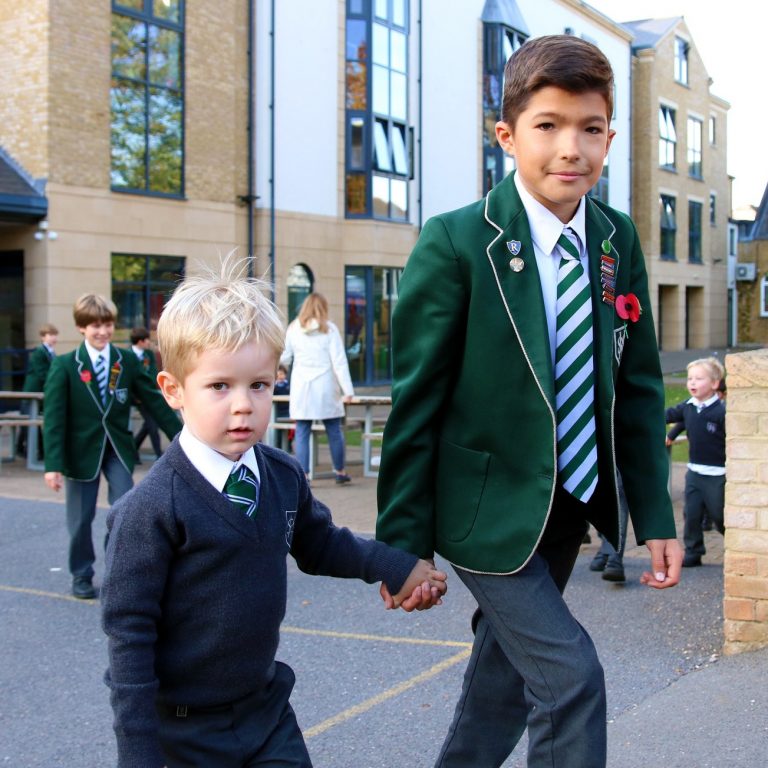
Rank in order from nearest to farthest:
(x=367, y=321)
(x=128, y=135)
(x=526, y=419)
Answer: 1. (x=526, y=419)
2. (x=128, y=135)
3. (x=367, y=321)

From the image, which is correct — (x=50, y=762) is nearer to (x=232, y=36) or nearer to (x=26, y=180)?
(x=26, y=180)

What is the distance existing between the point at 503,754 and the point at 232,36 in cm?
2165

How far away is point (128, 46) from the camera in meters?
20.3

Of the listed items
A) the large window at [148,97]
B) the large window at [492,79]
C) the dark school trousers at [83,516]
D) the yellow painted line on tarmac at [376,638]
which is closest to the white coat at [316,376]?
the dark school trousers at [83,516]

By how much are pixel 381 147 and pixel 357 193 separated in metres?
1.50

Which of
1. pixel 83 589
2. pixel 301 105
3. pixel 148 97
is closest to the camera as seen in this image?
pixel 83 589

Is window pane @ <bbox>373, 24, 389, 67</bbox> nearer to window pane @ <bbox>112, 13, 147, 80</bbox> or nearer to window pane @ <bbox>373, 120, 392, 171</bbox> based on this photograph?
window pane @ <bbox>373, 120, 392, 171</bbox>

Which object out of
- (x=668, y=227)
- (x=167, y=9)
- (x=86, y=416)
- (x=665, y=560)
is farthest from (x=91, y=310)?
(x=668, y=227)

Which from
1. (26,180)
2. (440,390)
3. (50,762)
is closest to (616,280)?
(440,390)

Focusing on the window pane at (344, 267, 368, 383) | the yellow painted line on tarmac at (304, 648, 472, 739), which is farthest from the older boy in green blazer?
the window pane at (344, 267, 368, 383)

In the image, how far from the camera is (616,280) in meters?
2.98

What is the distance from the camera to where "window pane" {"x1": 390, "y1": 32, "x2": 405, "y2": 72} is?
27.5 metres

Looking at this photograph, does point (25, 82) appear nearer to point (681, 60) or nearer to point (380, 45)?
point (380, 45)

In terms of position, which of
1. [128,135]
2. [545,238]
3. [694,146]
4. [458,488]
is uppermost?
[694,146]
